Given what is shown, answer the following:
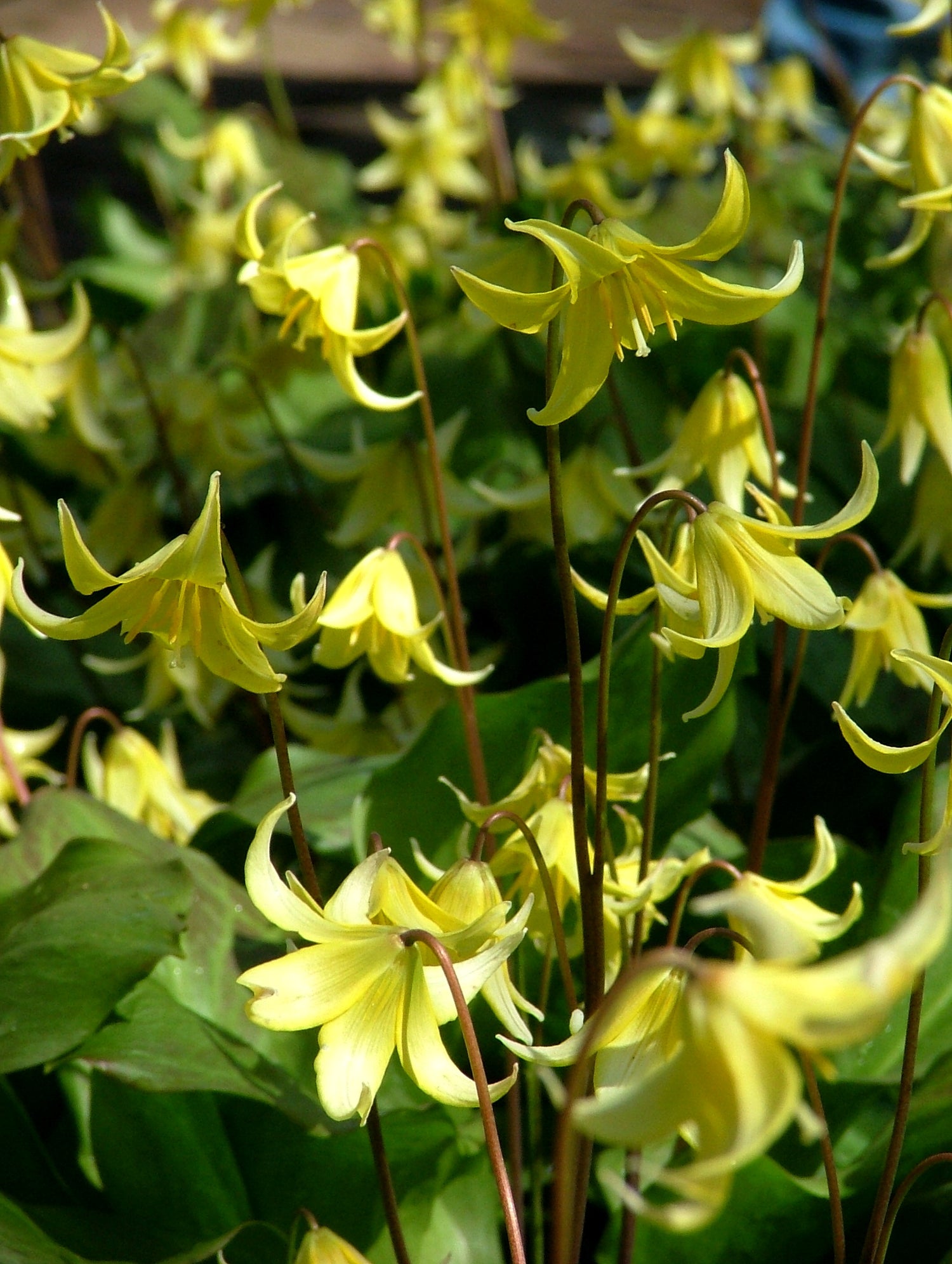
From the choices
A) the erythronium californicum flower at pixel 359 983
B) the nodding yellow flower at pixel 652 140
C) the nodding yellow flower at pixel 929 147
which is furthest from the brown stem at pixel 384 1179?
the nodding yellow flower at pixel 652 140

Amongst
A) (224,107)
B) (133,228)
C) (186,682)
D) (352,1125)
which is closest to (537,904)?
(352,1125)

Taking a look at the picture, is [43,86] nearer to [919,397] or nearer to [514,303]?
[514,303]

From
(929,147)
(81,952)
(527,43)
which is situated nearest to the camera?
(81,952)

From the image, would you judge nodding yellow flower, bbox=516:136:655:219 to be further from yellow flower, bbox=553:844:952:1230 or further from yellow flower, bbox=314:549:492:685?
yellow flower, bbox=553:844:952:1230

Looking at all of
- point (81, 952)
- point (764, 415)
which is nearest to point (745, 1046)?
point (81, 952)

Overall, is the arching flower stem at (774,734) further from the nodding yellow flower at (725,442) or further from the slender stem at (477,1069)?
the slender stem at (477,1069)

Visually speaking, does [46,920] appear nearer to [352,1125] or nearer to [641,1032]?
[352,1125]
